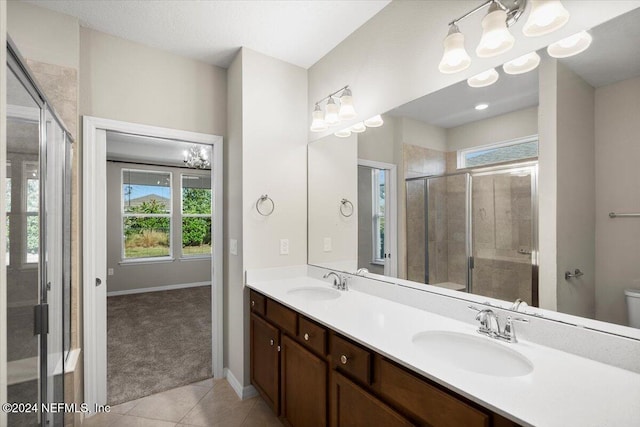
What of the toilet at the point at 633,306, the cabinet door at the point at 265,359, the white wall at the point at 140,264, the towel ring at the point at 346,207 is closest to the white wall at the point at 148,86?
the towel ring at the point at 346,207

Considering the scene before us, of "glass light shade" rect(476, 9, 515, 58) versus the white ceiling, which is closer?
"glass light shade" rect(476, 9, 515, 58)

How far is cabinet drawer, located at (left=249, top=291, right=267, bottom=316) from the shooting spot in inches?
83.0

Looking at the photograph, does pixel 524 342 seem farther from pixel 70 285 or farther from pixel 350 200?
A: pixel 70 285

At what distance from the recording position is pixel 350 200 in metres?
2.29

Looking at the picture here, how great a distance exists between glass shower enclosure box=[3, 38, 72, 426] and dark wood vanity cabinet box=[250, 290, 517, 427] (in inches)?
43.0

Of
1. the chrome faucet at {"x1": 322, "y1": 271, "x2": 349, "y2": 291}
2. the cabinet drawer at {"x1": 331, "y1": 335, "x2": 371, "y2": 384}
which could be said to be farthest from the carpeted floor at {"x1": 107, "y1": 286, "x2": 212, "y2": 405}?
the cabinet drawer at {"x1": 331, "y1": 335, "x2": 371, "y2": 384}

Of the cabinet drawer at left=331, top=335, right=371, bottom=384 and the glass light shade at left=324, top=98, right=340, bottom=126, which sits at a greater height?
the glass light shade at left=324, top=98, right=340, bottom=126

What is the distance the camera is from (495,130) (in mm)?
1427

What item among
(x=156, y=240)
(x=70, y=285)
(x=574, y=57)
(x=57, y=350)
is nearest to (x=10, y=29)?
(x=70, y=285)

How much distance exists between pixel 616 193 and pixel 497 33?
0.74 m

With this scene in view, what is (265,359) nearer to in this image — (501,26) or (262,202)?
(262,202)

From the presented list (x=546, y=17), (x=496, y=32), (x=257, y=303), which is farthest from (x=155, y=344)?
(x=546, y=17)

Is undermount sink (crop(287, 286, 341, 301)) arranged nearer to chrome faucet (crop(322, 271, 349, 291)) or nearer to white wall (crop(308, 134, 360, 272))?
chrome faucet (crop(322, 271, 349, 291))

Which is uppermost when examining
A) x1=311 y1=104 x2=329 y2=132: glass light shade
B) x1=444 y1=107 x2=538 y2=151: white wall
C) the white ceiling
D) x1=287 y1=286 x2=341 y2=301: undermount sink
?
the white ceiling
